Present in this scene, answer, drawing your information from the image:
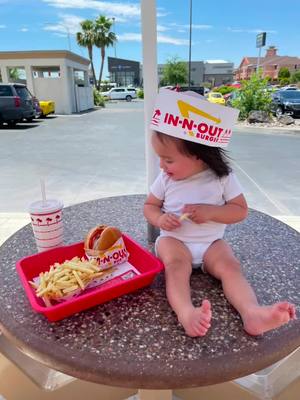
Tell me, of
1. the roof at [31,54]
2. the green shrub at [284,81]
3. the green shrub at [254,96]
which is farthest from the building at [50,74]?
the green shrub at [284,81]

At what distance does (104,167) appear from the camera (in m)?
5.39

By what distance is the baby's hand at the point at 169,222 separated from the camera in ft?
3.51

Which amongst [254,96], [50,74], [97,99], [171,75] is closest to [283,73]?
[97,99]

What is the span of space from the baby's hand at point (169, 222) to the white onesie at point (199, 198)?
45 mm

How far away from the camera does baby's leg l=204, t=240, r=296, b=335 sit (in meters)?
0.77

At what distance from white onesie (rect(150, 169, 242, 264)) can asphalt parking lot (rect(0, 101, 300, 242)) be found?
7.79 ft

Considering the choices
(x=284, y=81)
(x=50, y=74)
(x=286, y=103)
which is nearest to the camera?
(x=286, y=103)

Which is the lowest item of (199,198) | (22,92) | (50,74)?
(199,198)

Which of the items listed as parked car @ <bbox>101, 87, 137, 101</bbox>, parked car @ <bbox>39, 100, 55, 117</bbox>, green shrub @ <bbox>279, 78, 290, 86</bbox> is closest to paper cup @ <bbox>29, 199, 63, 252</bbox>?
parked car @ <bbox>39, 100, 55, 117</bbox>

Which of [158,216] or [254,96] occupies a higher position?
[254,96]

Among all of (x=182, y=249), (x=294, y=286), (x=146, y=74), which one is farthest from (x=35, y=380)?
(x=146, y=74)

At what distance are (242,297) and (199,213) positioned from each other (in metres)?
0.30

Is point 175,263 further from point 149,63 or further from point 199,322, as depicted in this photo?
point 149,63

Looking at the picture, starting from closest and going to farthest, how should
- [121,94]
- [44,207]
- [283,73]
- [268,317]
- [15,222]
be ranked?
[268,317]
[44,207]
[15,222]
[121,94]
[283,73]
